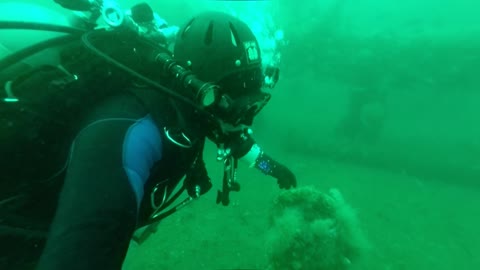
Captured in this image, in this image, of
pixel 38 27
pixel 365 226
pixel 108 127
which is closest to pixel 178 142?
pixel 108 127

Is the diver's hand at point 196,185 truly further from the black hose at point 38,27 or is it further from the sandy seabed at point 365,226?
the sandy seabed at point 365,226

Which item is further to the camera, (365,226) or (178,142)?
(365,226)

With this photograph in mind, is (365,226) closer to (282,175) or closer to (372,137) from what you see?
(282,175)

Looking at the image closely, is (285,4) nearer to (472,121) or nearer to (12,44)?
(472,121)

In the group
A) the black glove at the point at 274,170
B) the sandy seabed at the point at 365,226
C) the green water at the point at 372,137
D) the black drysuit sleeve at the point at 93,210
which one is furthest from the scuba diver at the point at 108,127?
the green water at the point at 372,137

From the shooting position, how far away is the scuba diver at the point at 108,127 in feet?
3.87

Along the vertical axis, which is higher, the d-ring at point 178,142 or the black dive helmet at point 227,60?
the black dive helmet at point 227,60

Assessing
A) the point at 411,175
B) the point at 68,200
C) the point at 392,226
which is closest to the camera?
the point at 68,200

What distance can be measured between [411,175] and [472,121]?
2.67 m

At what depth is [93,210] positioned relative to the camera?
1.14m

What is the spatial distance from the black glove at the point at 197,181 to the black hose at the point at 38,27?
0.96 meters

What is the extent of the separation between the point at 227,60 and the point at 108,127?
2.31 feet

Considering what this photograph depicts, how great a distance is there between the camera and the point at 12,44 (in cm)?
161

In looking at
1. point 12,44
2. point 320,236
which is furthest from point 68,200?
point 320,236
